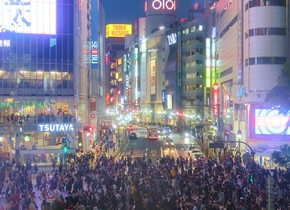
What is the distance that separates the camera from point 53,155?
3869 cm

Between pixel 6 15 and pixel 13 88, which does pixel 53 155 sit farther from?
pixel 6 15

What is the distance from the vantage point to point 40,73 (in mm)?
48438

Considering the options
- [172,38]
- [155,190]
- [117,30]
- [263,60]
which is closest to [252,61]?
[263,60]

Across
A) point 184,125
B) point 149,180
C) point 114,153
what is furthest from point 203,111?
point 149,180

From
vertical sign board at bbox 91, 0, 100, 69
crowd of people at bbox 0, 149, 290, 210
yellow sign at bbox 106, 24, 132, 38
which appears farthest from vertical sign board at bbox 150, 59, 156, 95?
crowd of people at bbox 0, 149, 290, 210

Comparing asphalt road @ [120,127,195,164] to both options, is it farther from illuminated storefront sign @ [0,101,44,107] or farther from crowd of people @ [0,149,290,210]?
crowd of people @ [0,149,290,210]

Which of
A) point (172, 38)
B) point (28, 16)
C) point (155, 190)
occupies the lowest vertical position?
point (155, 190)

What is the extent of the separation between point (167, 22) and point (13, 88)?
88.1 metres

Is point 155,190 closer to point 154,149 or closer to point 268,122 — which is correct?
point 268,122

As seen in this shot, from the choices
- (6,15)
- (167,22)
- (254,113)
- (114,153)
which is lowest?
(114,153)

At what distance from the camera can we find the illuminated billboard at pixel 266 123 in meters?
42.8

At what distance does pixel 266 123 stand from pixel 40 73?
22665 mm

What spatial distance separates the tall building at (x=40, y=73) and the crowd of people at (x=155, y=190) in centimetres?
1621

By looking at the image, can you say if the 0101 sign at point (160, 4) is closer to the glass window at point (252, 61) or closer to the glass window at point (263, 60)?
the glass window at point (252, 61)
